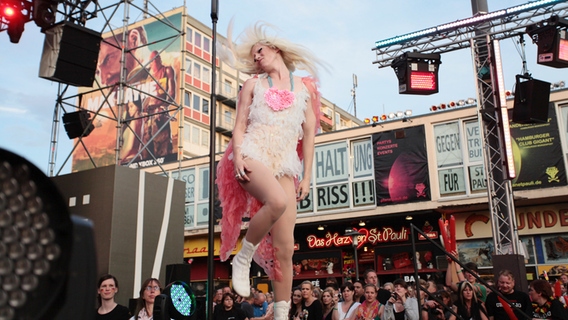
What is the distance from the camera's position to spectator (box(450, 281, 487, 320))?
17.9ft

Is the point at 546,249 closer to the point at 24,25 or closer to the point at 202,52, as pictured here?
the point at 24,25

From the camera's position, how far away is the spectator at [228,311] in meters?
6.09

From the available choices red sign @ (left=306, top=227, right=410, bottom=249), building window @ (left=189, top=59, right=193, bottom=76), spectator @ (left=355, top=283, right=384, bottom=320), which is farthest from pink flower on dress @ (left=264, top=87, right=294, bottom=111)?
building window @ (left=189, top=59, right=193, bottom=76)

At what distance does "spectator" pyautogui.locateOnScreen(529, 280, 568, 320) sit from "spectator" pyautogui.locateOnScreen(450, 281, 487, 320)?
50cm

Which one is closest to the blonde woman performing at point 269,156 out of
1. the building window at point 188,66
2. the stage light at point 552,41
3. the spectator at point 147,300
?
the spectator at point 147,300

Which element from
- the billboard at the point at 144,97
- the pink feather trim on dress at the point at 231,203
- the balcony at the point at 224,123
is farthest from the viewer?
the balcony at the point at 224,123

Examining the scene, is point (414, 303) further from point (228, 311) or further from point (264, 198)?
point (264, 198)

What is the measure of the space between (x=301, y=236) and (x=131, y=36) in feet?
59.3

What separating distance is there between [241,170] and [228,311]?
12.4 ft

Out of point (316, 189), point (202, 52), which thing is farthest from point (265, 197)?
point (202, 52)

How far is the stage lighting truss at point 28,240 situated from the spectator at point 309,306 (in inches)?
197

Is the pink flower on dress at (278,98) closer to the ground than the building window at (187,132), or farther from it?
closer to the ground

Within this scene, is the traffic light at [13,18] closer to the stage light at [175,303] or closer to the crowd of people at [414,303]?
the crowd of people at [414,303]

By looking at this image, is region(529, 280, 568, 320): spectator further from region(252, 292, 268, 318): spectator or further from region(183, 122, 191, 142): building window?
region(183, 122, 191, 142): building window
